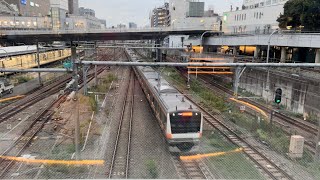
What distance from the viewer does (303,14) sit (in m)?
39.3

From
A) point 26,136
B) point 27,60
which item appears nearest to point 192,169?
point 26,136

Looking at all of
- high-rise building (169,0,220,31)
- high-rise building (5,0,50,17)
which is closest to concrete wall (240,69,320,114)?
high-rise building (169,0,220,31)

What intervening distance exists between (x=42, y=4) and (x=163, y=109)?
459 feet

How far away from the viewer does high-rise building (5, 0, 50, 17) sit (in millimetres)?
119062

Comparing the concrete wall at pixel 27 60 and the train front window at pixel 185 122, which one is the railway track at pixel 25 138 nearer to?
the train front window at pixel 185 122

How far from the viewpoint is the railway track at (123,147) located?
12.1 meters

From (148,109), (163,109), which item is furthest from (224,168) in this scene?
(148,109)

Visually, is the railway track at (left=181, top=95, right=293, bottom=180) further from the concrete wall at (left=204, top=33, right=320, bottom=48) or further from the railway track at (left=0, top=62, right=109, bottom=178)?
the concrete wall at (left=204, top=33, right=320, bottom=48)

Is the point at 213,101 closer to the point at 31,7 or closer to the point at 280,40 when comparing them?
the point at 280,40

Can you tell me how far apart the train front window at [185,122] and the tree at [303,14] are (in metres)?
32.3

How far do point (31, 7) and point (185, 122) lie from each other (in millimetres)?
133631

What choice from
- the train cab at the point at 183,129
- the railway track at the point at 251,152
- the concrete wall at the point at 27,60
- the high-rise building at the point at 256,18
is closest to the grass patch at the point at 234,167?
the railway track at the point at 251,152

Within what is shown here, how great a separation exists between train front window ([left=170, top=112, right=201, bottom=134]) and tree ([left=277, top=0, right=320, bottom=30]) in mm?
32320

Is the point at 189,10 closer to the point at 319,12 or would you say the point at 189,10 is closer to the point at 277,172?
the point at 319,12
